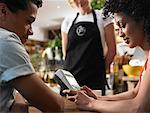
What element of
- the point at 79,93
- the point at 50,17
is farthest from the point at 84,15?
the point at 50,17

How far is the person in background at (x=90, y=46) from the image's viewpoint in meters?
2.11

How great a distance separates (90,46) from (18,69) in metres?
1.23

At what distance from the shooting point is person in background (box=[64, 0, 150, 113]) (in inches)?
43.8

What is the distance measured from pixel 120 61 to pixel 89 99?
2358 millimetres

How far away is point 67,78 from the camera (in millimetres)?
1272

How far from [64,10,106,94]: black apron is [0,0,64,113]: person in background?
1053 mm

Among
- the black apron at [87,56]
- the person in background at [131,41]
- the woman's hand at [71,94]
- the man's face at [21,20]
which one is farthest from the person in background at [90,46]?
the man's face at [21,20]

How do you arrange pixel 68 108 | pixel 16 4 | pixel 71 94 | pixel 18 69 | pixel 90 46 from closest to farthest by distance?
pixel 18 69 < pixel 16 4 < pixel 68 108 < pixel 71 94 < pixel 90 46

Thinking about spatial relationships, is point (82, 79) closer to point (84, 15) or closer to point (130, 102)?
point (84, 15)

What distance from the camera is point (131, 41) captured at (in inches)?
53.0

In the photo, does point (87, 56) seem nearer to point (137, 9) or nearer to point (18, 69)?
point (137, 9)

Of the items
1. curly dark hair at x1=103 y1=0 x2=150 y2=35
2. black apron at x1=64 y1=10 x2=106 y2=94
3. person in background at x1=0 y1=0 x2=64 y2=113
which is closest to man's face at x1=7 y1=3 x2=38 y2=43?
person in background at x1=0 y1=0 x2=64 y2=113

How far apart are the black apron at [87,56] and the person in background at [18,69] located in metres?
1.05

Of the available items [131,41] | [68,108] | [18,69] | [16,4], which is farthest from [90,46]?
[18,69]
